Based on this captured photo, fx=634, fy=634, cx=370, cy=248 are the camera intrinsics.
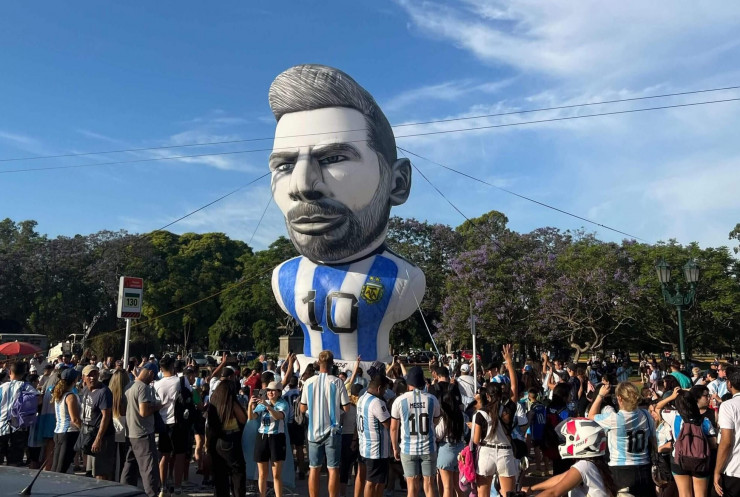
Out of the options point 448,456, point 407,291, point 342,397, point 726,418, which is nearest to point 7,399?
point 342,397

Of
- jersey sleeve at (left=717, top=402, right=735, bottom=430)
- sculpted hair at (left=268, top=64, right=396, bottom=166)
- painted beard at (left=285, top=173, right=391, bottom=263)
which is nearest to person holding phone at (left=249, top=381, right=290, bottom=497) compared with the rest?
jersey sleeve at (left=717, top=402, right=735, bottom=430)

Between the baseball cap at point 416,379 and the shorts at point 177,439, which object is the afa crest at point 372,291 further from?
the baseball cap at point 416,379

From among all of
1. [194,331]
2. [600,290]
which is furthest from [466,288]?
[194,331]

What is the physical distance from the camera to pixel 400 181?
17.5 metres

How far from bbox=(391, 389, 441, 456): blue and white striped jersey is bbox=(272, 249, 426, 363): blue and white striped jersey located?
9.71 meters

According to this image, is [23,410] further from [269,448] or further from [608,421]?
[608,421]

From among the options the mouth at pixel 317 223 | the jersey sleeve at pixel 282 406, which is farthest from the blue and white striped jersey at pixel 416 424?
the mouth at pixel 317 223

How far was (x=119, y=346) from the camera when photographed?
32.0 meters

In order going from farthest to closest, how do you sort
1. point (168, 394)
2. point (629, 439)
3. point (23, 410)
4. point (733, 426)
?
point (23, 410)
point (168, 394)
point (733, 426)
point (629, 439)

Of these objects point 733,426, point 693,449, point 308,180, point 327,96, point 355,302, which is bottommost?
point 693,449

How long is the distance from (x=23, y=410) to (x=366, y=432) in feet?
15.8

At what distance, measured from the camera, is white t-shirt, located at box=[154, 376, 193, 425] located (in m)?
7.81

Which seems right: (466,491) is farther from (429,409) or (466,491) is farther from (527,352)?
(527,352)

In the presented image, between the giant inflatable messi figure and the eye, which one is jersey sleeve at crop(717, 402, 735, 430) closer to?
the giant inflatable messi figure
